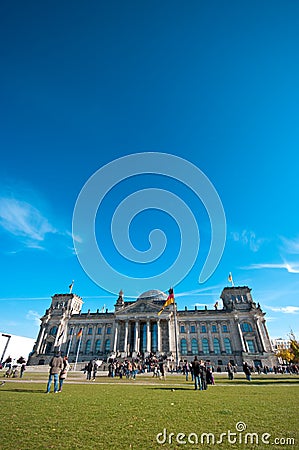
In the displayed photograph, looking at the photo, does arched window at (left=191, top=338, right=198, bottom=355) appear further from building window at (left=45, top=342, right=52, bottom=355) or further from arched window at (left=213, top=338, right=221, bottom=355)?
building window at (left=45, top=342, right=52, bottom=355)

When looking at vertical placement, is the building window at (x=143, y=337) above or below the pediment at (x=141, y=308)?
below

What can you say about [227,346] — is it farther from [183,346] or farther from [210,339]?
[183,346]

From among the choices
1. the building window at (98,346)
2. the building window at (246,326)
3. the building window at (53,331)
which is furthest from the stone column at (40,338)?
the building window at (246,326)

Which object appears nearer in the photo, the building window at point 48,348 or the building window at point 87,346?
the building window at point 87,346

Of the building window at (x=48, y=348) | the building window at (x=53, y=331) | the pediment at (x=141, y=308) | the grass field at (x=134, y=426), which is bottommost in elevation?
the grass field at (x=134, y=426)

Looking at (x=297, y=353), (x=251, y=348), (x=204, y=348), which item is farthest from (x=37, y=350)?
(x=297, y=353)

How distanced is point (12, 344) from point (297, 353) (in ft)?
268

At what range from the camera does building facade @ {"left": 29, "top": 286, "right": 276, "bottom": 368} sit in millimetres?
58906

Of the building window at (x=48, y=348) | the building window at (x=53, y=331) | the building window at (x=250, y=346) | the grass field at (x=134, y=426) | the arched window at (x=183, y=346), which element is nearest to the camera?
the grass field at (x=134, y=426)

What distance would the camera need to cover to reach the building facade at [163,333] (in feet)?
193

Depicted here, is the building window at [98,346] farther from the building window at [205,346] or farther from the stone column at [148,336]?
the building window at [205,346]

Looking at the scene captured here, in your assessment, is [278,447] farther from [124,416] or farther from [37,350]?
[37,350]

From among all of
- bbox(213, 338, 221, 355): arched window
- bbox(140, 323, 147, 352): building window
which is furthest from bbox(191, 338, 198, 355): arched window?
bbox(140, 323, 147, 352): building window

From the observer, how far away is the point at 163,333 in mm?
63062
